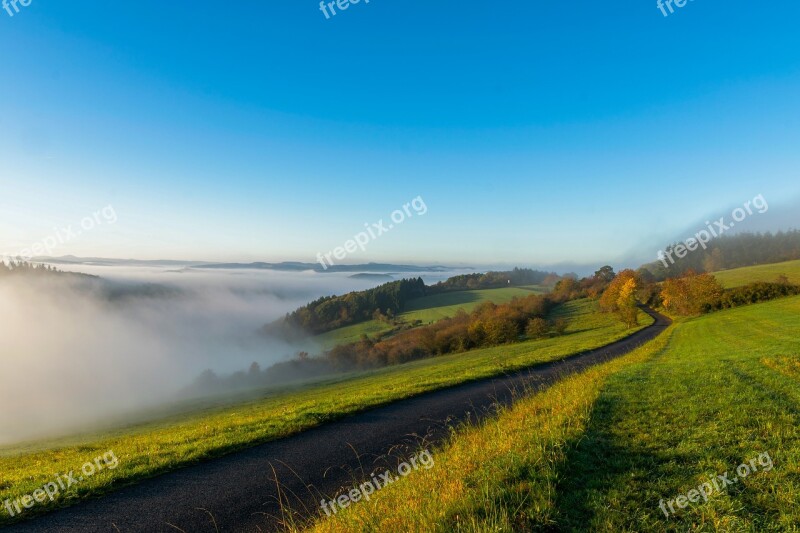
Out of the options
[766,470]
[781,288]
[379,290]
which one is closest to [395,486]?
[766,470]

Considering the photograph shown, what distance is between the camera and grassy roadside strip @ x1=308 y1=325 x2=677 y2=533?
5039mm

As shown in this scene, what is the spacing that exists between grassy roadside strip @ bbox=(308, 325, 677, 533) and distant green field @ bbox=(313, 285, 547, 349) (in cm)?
10124

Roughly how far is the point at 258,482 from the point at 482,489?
5.61 m

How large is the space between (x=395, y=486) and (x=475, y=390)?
12.1m

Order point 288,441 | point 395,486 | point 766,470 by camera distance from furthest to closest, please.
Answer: point 288,441
point 395,486
point 766,470

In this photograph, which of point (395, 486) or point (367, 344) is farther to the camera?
point (367, 344)

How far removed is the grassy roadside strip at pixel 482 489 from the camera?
5039 mm

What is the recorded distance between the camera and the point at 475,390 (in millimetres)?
18328

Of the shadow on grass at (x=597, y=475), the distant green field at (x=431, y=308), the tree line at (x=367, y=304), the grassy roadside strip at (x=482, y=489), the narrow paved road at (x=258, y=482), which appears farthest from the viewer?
the tree line at (x=367, y=304)

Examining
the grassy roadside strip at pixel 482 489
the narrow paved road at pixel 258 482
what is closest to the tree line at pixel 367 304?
the narrow paved road at pixel 258 482

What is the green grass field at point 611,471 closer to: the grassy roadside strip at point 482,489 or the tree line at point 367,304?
the grassy roadside strip at point 482,489

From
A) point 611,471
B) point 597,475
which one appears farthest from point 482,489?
point 611,471

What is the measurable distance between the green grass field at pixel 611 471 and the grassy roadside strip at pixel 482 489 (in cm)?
2

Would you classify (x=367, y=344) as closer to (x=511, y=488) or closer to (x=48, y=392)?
(x=511, y=488)
